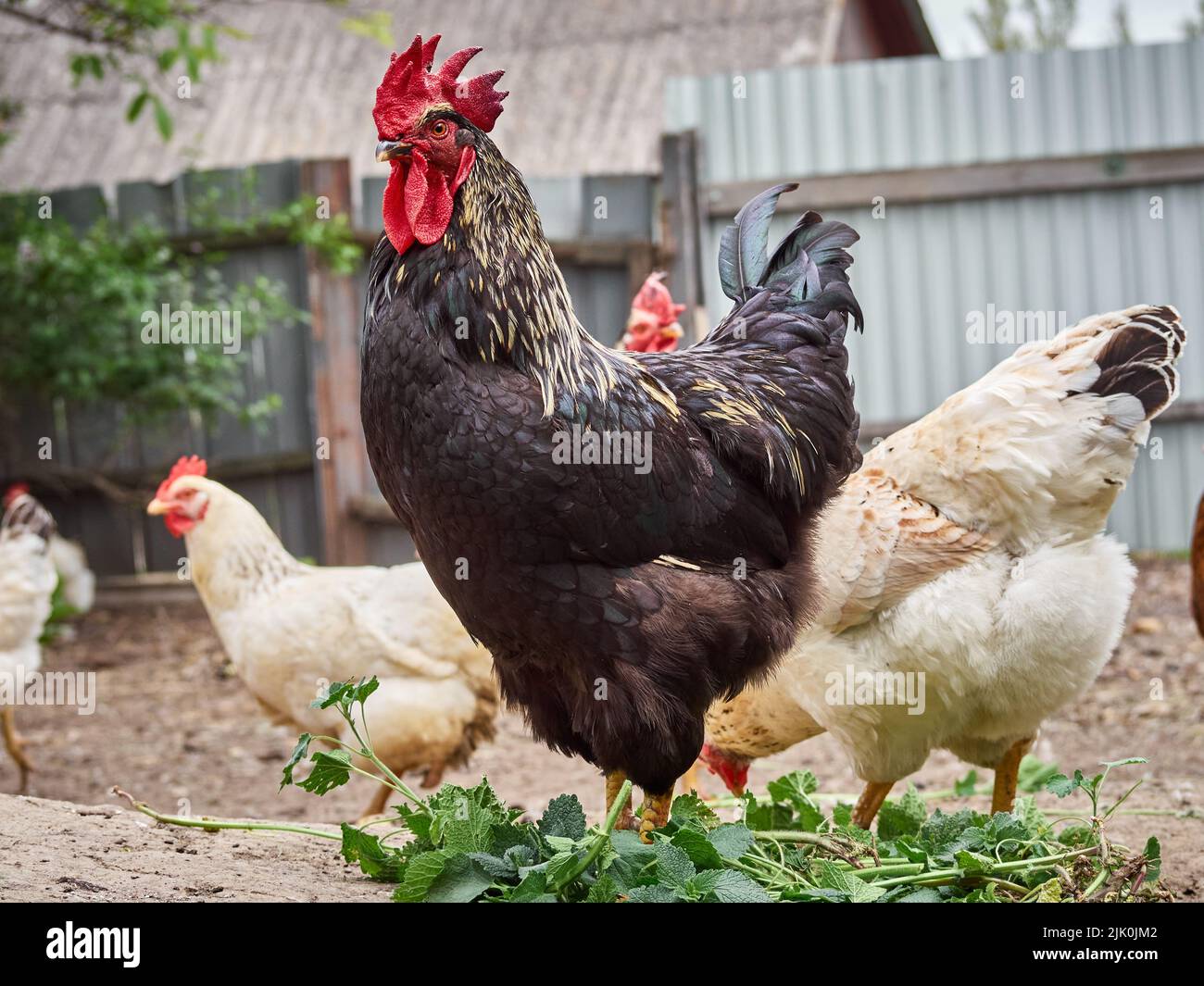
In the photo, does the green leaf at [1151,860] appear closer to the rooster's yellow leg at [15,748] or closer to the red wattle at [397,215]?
the red wattle at [397,215]

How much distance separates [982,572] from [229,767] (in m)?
4.06

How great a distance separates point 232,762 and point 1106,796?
4.16m

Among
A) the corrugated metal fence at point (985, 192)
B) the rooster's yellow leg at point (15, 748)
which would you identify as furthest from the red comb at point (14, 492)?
the corrugated metal fence at point (985, 192)

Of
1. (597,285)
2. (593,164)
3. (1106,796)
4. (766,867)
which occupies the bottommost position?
(1106,796)

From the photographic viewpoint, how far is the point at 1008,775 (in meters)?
3.83

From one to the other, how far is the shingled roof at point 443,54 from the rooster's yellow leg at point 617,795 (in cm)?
952

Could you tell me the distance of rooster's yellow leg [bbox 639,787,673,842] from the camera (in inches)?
118

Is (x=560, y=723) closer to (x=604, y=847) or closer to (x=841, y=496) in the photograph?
Answer: (x=604, y=847)

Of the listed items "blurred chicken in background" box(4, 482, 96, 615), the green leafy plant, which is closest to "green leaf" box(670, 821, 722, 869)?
the green leafy plant

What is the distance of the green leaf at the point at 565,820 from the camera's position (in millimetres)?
2861

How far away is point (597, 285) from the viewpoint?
829cm

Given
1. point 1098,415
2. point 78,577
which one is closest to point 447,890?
point 1098,415

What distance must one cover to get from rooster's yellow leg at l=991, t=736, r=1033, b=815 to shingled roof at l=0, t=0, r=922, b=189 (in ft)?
30.3

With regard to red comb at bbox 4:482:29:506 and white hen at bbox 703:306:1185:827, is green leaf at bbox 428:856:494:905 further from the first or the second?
red comb at bbox 4:482:29:506
